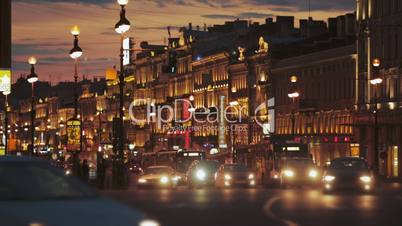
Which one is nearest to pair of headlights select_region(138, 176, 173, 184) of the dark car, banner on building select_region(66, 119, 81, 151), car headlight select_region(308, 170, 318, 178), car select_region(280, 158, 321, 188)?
the dark car

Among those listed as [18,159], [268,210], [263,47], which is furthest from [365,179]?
[263,47]

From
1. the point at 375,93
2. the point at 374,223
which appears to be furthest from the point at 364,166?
the point at 375,93

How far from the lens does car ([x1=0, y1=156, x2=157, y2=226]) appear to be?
12.9m

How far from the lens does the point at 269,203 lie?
37.5 meters

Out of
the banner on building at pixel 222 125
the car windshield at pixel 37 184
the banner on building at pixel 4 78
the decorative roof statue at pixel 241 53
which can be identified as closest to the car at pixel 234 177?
the banner on building at pixel 4 78

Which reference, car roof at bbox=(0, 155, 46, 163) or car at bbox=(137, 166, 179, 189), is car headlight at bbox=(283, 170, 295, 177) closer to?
car at bbox=(137, 166, 179, 189)

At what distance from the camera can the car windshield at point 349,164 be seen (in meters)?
49.1

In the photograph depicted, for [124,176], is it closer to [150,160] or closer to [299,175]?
[299,175]

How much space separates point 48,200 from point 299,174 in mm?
49394

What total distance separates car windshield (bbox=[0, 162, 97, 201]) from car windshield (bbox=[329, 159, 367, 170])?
35.4 meters

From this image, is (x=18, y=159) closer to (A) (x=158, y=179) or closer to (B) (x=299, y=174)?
(A) (x=158, y=179)

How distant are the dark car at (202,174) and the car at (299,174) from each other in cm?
417

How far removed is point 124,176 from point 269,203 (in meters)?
20.9

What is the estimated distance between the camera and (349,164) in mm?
49406
